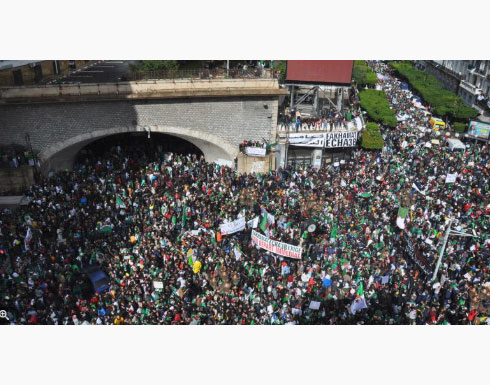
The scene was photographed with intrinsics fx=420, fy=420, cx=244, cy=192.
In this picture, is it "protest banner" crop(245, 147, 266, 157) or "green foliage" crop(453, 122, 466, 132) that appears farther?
"green foliage" crop(453, 122, 466, 132)

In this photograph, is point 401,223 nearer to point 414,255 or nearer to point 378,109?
point 414,255

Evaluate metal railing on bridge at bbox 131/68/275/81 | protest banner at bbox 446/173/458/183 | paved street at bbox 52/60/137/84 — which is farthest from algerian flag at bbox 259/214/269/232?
paved street at bbox 52/60/137/84

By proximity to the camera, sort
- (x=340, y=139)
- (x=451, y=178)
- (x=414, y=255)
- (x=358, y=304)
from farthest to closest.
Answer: (x=340, y=139), (x=451, y=178), (x=414, y=255), (x=358, y=304)

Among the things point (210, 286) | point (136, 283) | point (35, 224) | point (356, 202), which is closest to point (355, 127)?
point (356, 202)

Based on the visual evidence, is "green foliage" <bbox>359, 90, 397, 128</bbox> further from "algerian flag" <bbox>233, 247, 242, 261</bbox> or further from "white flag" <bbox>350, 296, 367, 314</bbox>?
"white flag" <bbox>350, 296, 367, 314</bbox>

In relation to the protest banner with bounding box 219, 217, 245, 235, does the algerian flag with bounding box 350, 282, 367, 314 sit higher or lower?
lower

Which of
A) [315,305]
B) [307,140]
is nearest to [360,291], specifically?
[315,305]

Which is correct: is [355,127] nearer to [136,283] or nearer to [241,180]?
[241,180]
